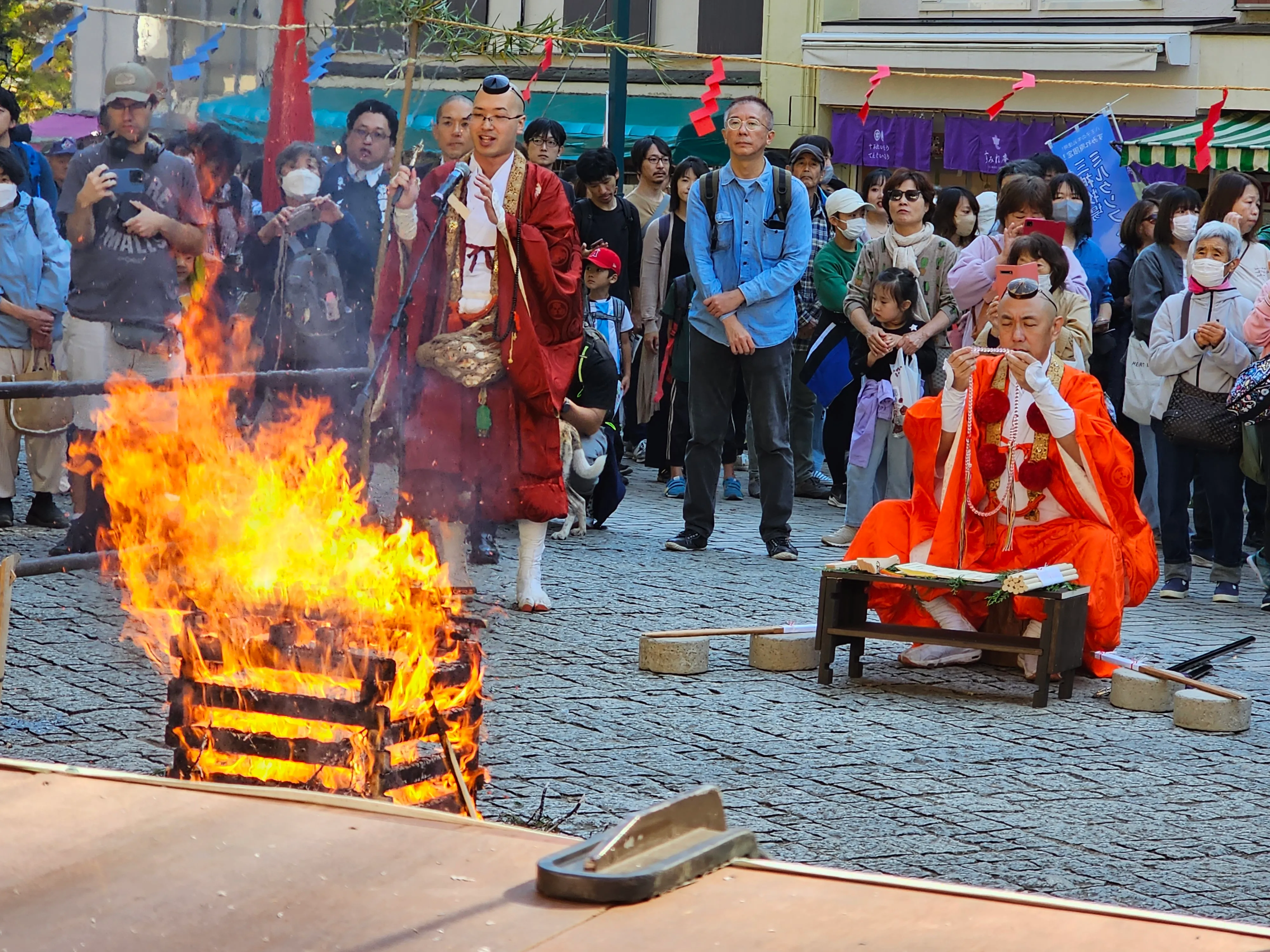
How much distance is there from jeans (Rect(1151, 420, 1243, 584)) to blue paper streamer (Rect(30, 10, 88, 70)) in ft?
17.0

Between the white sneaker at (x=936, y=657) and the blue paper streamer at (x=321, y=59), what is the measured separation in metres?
3.00

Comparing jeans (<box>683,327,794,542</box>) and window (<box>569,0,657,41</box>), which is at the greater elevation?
window (<box>569,0,657,41</box>)

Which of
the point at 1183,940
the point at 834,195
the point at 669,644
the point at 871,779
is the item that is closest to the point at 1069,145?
the point at 834,195

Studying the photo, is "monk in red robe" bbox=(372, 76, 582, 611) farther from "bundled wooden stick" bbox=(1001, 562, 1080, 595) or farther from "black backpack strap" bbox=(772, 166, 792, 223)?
"bundled wooden stick" bbox=(1001, 562, 1080, 595)

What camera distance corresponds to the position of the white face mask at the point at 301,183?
268 inches

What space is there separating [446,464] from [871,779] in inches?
104

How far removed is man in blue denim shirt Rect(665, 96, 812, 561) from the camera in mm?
8492

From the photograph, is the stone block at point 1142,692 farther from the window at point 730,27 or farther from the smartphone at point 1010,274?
the window at point 730,27

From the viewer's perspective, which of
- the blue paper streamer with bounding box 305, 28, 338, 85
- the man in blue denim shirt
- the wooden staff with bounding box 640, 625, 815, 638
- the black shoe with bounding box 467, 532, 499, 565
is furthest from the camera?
the man in blue denim shirt

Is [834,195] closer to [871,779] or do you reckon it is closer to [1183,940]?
[871,779]

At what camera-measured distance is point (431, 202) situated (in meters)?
6.95

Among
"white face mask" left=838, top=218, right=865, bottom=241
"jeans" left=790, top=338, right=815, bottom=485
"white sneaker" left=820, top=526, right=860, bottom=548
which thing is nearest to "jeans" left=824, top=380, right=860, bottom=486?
"jeans" left=790, top=338, right=815, bottom=485

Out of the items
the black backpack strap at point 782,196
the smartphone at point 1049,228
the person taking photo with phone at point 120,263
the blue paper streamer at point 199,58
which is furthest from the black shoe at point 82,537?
the smartphone at point 1049,228

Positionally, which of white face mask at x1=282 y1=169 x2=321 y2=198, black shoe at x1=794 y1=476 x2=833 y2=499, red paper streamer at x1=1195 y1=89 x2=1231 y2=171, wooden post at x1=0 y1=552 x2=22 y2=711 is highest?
red paper streamer at x1=1195 y1=89 x2=1231 y2=171
